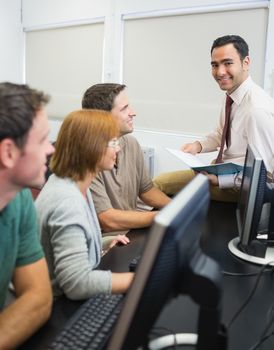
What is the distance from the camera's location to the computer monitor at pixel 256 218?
129cm

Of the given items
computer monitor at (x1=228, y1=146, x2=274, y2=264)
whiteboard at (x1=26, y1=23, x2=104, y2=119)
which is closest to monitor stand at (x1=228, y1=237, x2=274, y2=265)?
computer monitor at (x1=228, y1=146, x2=274, y2=264)

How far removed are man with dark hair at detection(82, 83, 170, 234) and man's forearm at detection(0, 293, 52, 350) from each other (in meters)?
0.75

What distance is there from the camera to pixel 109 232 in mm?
1811

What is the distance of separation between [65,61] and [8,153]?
11.6 ft

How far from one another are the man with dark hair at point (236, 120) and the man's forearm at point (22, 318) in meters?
1.13

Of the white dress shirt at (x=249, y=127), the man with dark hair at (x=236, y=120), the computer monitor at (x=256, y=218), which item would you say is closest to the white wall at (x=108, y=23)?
the man with dark hair at (x=236, y=120)

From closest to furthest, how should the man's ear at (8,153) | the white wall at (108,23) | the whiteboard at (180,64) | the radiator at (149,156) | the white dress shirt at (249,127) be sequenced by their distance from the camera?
the man's ear at (8,153) < the white dress shirt at (249,127) < the whiteboard at (180,64) < the white wall at (108,23) < the radiator at (149,156)

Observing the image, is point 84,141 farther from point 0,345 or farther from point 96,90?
point 96,90

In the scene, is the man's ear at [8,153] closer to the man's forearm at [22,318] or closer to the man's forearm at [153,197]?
the man's forearm at [22,318]

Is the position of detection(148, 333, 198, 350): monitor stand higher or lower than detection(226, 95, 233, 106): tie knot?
lower

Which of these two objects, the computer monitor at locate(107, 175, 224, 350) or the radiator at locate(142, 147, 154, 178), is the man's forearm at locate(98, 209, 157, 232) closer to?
the computer monitor at locate(107, 175, 224, 350)

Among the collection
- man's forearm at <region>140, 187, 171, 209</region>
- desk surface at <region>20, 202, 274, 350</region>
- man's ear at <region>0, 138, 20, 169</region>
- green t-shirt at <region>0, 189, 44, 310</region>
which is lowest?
desk surface at <region>20, 202, 274, 350</region>

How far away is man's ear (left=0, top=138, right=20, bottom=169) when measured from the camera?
0.83 m

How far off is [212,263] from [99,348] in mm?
356
